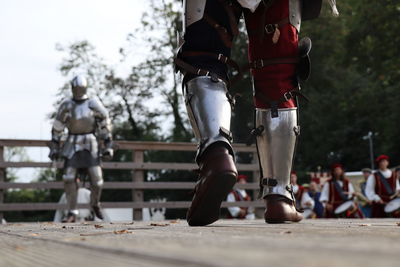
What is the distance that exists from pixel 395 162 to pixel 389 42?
33.4ft

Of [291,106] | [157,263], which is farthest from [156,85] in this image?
[157,263]

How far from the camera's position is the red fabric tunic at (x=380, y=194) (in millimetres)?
11602

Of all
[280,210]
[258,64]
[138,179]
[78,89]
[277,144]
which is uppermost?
[78,89]

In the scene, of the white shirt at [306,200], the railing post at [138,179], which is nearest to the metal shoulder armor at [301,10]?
the railing post at [138,179]

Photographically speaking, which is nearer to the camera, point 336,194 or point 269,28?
point 269,28

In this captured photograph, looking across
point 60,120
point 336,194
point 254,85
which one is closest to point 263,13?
point 254,85

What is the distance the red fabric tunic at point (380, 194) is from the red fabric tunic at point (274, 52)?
931cm

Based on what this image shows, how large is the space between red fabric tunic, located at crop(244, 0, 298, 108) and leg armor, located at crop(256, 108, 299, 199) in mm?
49

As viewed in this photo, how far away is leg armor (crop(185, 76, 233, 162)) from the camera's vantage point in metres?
2.37

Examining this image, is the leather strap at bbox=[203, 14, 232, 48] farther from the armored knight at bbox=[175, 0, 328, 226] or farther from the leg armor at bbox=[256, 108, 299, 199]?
the leg armor at bbox=[256, 108, 299, 199]

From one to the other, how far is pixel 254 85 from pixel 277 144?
25cm

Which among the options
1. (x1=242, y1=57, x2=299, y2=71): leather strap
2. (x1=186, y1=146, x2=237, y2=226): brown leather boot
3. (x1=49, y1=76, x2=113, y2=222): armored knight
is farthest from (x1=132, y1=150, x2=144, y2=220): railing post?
(x1=186, y1=146, x2=237, y2=226): brown leather boot

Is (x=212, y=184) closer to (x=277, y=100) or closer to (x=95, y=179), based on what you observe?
(x=277, y=100)

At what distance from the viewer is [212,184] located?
2232 mm
